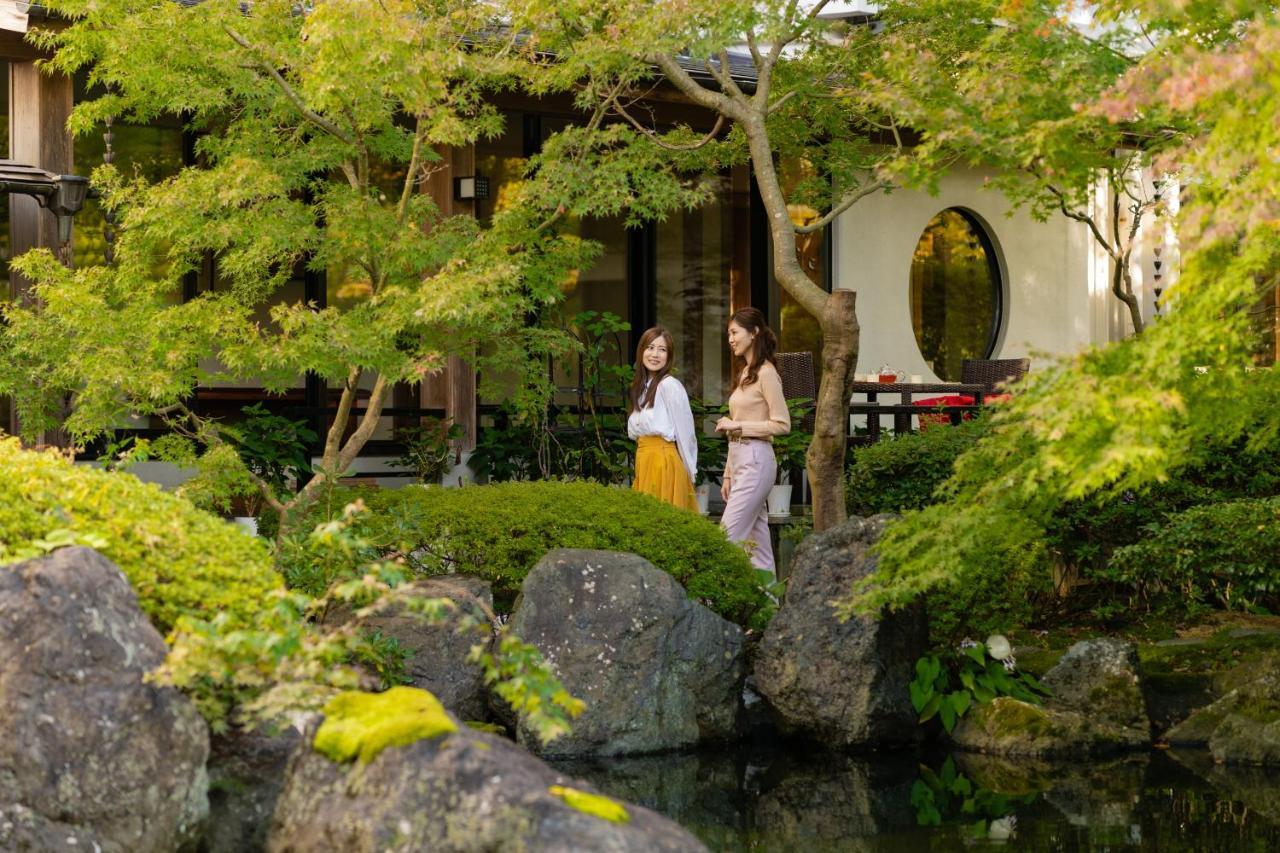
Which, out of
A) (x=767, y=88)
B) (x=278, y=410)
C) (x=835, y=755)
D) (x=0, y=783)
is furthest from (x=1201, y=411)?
(x=278, y=410)

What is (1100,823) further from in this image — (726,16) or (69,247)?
(69,247)

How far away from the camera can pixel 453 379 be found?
12.7 meters

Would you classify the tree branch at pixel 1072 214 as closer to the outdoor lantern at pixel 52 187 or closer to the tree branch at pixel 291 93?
the tree branch at pixel 291 93

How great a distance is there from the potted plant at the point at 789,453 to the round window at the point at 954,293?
12.3ft

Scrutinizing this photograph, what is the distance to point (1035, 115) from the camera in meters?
6.56

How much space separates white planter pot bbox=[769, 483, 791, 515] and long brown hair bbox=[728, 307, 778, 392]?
277 centimetres

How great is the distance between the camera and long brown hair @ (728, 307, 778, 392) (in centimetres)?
950

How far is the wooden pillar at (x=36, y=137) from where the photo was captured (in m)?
11.1

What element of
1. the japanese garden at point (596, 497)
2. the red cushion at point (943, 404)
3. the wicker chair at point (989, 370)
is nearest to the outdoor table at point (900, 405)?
the red cushion at point (943, 404)

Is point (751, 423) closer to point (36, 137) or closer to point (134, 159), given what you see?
point (36, 137)

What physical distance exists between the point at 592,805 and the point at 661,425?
5.88 meters

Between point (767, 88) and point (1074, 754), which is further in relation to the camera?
point (767, 88)

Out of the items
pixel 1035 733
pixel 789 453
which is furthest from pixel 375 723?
pixel 789 453

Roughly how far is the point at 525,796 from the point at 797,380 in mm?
10306
